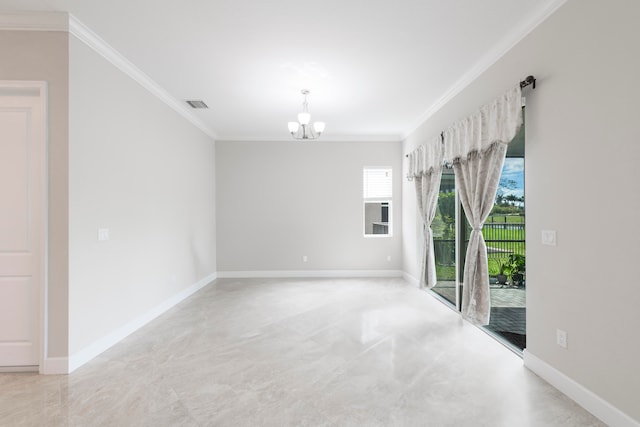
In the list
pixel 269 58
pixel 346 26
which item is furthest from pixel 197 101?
pixel 346 26

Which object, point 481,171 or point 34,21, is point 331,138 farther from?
point 34,21

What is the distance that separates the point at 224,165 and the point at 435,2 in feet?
17.5

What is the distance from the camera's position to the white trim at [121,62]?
2924 millimetres

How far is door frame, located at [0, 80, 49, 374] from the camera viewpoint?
2.78 m

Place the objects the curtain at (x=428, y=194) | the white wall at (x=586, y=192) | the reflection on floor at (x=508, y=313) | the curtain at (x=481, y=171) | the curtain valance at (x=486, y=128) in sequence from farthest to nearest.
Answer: the curtain at (x=428, y=194), the reflection on floor at (x=508, y=313), the curtain at (x=481, y=171), the curtain valance at (x=486, y=128), the white wall at (x=586, y=192)

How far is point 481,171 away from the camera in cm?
340

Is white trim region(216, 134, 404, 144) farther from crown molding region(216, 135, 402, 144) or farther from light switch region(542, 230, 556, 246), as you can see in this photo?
light switch region(542, 230, 556, 246)

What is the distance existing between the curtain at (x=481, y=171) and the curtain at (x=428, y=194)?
39.2 inches

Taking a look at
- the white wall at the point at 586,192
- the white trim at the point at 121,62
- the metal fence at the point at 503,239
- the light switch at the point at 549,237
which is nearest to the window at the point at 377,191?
the metal fence at the point at 503,239

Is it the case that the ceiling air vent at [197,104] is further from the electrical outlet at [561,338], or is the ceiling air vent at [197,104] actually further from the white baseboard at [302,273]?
the electrical outlet at [561,338]

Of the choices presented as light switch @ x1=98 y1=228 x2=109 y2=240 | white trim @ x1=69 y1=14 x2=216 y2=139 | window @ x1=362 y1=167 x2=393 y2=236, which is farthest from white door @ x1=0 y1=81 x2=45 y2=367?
window @ x1=362 y1=167 x2=393 y2=236

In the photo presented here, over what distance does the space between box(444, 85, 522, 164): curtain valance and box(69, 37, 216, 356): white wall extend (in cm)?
382

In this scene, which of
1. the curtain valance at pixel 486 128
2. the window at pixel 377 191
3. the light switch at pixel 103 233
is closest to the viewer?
the curtain valance at pixel 486 128

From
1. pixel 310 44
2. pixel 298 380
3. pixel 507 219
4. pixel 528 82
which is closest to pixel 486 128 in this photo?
pixel 528 82
